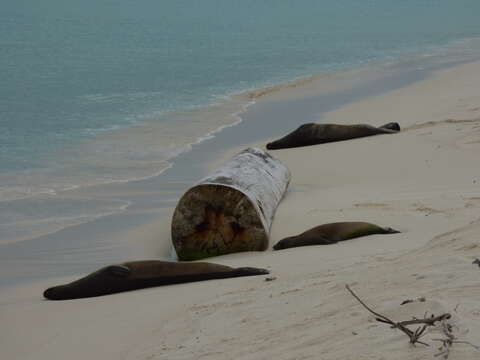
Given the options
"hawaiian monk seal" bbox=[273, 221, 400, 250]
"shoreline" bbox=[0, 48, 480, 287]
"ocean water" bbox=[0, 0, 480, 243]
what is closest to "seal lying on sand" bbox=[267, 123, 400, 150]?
"shoreline" bbox=[0, 48, 480, 287]

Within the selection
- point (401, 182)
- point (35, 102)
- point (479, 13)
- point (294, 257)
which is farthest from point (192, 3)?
point (294, 257)

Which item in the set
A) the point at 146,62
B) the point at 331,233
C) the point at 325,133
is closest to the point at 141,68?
the point at 146,62

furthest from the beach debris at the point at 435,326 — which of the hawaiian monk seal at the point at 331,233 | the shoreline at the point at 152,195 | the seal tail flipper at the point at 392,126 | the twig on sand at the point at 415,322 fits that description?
the seal tail flipper at the point at 392,126

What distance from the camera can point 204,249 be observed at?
9.49m

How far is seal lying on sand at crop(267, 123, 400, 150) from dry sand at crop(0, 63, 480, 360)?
2.96 metres

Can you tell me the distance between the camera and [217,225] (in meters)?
9.46

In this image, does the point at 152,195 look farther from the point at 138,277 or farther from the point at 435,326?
the point at 435,326

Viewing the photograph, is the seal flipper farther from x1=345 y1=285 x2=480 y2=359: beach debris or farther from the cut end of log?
x1=345 y1=285 x2=480 y2=359: beach debris

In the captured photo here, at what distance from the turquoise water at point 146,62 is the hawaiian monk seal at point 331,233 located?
14.8 feet

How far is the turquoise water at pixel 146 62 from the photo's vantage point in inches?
611

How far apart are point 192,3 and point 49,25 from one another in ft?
59.7

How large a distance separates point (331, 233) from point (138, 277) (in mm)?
2178

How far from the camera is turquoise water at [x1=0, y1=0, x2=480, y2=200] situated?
51.0 feet

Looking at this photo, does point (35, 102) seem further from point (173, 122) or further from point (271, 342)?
point (271, 342)
